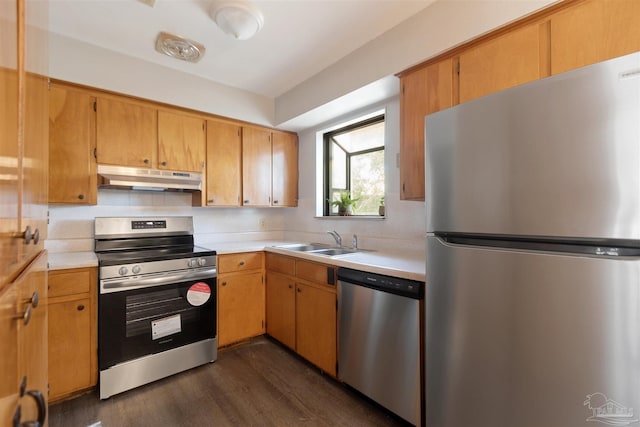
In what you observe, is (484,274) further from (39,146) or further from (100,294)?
(100,294)

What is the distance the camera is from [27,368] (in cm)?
67

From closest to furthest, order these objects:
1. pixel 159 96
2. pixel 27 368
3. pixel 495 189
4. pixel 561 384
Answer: pixel 27 368
pixel 561 384
pixel 495 189
pixel 159 96

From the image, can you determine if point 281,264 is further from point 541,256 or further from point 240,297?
point 541,256

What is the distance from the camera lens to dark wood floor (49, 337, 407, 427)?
170 centimetres

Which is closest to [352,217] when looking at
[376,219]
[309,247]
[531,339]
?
[376,219]

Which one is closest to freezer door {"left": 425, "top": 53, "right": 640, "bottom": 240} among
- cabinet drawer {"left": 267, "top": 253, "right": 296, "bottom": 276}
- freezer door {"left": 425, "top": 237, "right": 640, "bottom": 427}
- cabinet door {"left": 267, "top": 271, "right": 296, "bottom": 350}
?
freezer door {"left": 425, "top": 237, "right": 640, "bottom": 427}

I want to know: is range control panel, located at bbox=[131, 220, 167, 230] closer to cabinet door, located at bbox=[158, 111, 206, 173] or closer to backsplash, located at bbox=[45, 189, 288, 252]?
backsplash, located at bbox=[45, 189, 288, 252]

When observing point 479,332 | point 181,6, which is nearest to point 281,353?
Answer: point 479,332

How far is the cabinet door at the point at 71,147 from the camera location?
6.77 feet

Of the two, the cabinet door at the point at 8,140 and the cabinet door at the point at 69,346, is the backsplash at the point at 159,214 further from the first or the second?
the cabinet door at the point at 8,140

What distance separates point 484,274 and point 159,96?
2802 millimetres

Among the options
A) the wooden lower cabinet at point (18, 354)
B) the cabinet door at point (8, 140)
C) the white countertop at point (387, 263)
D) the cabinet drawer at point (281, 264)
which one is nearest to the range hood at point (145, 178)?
the white countertop at point (387, 263)

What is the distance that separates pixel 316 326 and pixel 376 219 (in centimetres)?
106

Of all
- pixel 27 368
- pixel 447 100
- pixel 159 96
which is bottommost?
pixel 27 368
